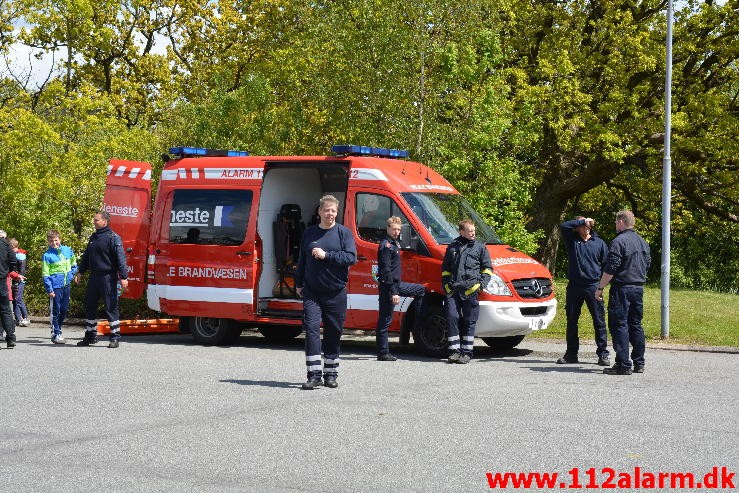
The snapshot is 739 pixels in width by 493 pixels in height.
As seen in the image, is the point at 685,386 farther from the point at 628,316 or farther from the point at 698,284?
the point at 698,284

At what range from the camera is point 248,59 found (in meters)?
39.0

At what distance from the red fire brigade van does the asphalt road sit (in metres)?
0.80

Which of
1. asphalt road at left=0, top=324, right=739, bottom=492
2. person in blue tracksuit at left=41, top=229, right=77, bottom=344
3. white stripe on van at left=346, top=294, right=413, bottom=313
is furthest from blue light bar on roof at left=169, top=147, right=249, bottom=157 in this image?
asphalt road at left=0, top=324, right=739, bottom=492

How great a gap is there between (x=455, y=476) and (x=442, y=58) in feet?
43.2

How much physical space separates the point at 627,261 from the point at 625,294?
0.36 meters

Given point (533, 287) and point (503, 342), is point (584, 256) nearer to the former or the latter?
point (533, 287)

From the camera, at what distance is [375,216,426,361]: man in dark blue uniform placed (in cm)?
1303

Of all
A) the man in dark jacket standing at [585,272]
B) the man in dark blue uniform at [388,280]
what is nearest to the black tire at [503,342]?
the man in dark jacket standing at [585,272]

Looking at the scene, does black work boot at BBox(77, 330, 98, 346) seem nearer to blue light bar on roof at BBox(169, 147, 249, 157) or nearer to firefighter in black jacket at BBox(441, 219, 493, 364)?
blue light bar on roof at BBox(169, 147, 249, 157)

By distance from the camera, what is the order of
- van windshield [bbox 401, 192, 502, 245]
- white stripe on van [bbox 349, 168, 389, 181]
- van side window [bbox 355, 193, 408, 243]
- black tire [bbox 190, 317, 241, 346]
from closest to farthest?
van windshield [bbox 401, 192, 502, 245]
van side window [bbox 355, 193, 408, 243]
white stripe on van [bbox 349, 168, 389, 181]
black tire [bbox 190, 317, 241, 346]

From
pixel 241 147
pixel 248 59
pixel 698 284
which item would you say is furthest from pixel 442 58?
pixel 698 284

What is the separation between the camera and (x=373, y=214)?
45.6 feet

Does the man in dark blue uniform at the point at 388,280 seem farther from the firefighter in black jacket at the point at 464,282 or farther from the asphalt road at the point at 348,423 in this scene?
the firefighter in black jacket at the point at 464,282

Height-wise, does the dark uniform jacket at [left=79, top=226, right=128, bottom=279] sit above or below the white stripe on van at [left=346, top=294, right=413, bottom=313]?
above
